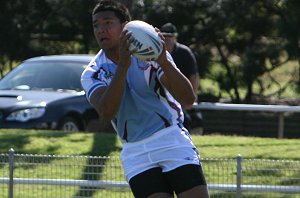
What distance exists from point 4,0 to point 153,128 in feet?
58.7

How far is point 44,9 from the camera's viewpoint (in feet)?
75.1

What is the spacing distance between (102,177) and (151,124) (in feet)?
10.5

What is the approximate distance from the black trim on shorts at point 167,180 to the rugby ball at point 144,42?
694 millimetres

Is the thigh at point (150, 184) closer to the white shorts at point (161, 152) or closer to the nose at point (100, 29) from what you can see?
the white shorts at point (161, 152)

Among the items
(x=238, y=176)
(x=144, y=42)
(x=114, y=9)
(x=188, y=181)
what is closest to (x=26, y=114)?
(x=238, y=176)

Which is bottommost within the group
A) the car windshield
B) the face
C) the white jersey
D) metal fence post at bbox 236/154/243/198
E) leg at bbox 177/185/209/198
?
the car windshield

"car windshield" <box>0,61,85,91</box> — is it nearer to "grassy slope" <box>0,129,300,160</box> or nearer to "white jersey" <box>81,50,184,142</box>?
"grassy slope" <box>0,129,300,160</box>

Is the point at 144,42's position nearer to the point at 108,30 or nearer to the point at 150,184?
the point at 108,30

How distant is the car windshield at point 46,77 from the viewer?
1316 centimetres

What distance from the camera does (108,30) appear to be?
17.0ft

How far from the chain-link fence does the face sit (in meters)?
2.74

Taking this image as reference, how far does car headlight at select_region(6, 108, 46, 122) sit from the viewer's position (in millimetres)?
12281

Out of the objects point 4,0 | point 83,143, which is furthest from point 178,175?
point 4,0

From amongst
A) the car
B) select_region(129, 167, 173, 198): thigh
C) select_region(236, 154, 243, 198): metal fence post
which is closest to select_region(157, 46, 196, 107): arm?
select_region(129, 167, 173, 198): thigh
